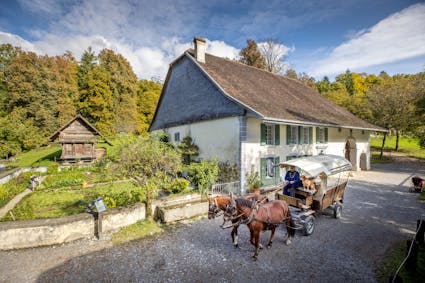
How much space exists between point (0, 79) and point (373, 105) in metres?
57.4

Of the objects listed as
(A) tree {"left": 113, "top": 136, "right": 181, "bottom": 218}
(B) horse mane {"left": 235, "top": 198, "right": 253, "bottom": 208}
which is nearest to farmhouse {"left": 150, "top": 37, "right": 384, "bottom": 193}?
(A) tree {"left": 113, "top": 136, "right": 181, "bottom": 218}

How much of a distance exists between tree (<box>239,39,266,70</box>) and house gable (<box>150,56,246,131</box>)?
1778cm

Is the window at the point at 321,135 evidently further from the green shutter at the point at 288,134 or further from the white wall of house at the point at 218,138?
the white wall of house at the point at 218,138

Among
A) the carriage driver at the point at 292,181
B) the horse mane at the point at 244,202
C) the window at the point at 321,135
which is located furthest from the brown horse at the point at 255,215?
the window at the point at 321,135

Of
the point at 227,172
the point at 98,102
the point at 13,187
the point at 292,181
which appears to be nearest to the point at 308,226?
the point at 292,181

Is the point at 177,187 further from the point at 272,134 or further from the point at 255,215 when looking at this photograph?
the point at 272,134

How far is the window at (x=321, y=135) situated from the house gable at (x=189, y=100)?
8720 millimetres

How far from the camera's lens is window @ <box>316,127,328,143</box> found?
16.6 metres

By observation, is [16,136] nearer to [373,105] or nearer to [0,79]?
[0,79]

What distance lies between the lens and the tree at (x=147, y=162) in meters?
7.42

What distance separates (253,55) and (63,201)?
102ft

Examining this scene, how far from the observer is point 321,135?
55.5 ft

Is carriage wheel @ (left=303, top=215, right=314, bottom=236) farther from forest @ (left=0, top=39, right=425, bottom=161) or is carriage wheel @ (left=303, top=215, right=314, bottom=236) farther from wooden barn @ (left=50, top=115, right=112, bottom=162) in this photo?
forest @ (left=0, top=39, right=425, bottom=161)

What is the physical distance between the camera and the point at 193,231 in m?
7.38
